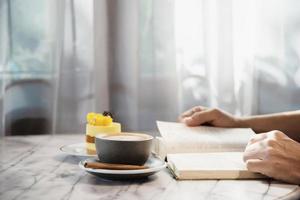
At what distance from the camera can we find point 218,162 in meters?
0.90

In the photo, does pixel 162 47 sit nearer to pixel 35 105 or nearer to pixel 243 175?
pixel 35 105

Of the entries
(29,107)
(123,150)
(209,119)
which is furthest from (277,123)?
(29,107)

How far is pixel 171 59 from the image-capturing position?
1708 mm

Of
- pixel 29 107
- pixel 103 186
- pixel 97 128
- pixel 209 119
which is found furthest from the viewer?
pixel 29 107

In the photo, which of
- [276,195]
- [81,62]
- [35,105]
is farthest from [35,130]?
[276,195]

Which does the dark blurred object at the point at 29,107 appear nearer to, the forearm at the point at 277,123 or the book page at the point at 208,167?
the forearm at the point at 277,123

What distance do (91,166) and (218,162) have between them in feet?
0.80

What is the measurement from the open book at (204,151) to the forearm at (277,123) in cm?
14

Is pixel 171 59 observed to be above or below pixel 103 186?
above

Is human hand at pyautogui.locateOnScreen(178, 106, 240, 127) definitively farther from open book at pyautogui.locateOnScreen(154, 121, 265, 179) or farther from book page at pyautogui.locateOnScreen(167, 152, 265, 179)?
book page at pyautogui.locateOnScreen(167, 152, 265, 179)

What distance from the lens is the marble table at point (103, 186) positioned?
0.73 m

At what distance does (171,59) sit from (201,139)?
27.7 inches

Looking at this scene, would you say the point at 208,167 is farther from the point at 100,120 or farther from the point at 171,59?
the point at 171,59

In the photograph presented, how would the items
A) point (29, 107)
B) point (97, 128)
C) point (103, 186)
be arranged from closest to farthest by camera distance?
point (103, 186) → point (97, 128) → point (29, 107)
